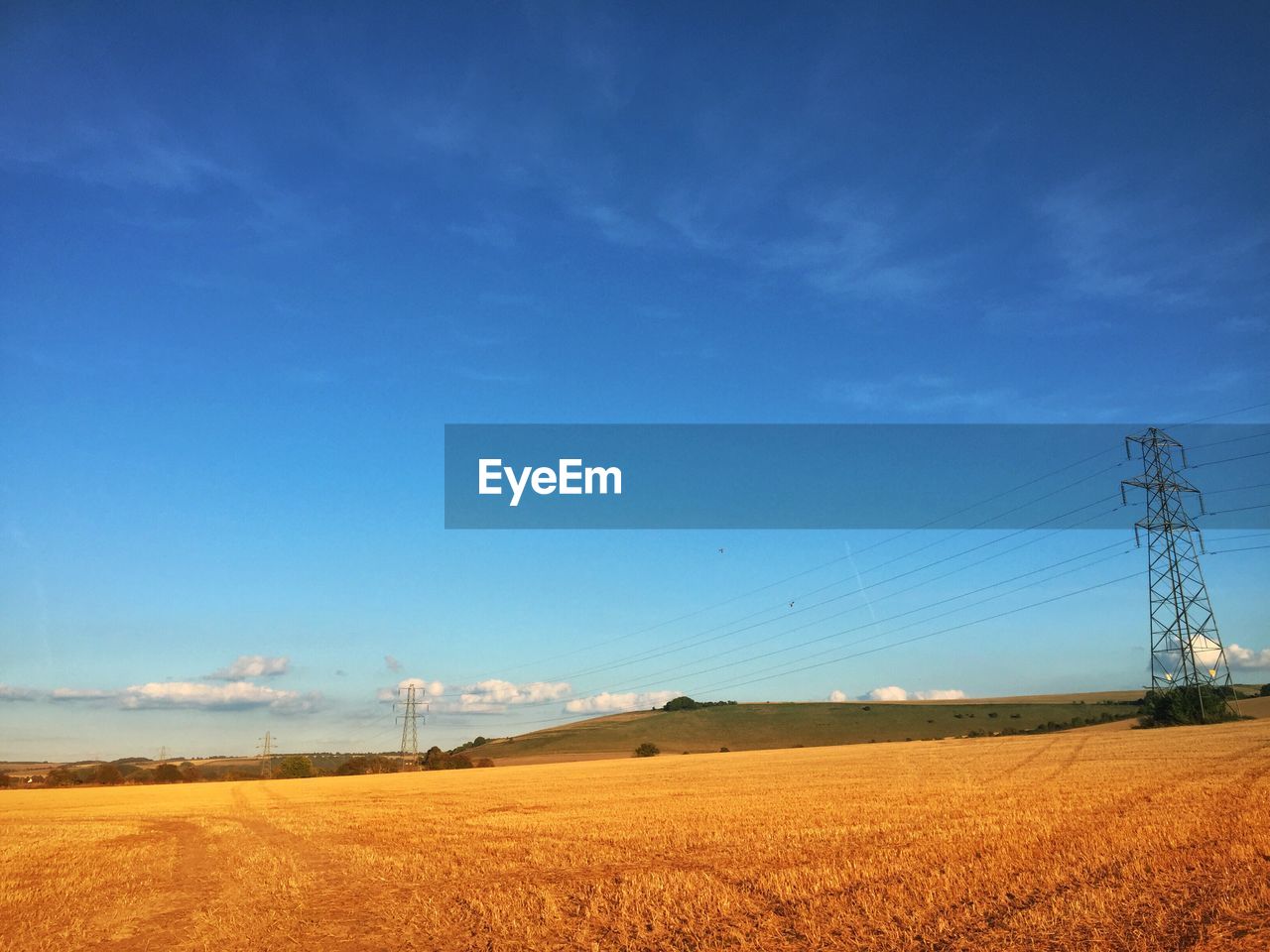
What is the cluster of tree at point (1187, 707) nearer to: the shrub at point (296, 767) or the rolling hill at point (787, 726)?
the rolling hill at point (787, 726)

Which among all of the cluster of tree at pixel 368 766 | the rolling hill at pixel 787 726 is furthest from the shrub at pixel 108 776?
the rolling hill at pixel 787 726

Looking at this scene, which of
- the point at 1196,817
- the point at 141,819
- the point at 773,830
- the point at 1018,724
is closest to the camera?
the point at 1196,817

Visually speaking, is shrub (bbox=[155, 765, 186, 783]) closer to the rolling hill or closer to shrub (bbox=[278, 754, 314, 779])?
shrub (bbox=[278, 754, 314, 779])

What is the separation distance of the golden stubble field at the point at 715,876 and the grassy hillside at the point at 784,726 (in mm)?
106926

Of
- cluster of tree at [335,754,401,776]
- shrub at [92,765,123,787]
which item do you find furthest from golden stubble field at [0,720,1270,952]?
shrub at [92,765,123,787]

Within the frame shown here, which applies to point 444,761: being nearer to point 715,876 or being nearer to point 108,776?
point 108,776

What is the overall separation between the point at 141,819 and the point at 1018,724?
129828mm

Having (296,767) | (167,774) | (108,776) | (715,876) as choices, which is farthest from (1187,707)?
(108,776)

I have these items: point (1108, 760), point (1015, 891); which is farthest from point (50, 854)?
point (1108, 760)

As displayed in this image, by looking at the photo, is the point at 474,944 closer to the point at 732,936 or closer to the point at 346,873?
the point at 732,936

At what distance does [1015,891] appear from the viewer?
40.2 ft

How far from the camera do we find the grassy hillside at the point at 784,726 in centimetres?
13388

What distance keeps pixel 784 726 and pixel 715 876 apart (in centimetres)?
13922

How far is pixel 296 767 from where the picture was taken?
427 feet
